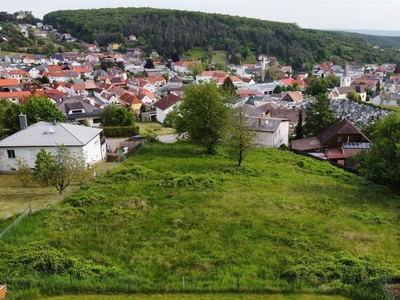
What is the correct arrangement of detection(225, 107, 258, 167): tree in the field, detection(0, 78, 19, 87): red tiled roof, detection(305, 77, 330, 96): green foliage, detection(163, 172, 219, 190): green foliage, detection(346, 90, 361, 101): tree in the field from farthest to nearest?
detection(305, 77, 330, 96): green foliage → detection(346, 90, 361, 101): tree in the field → detection(0, 78, 19, 87): red tiled roof → detection(225, 107, 258, 167): tree in the field → detection(163, 172, 219, 190): green foliage

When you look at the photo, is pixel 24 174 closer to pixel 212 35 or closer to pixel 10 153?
pixel 10 153

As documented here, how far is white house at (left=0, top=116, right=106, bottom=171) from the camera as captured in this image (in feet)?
85.2

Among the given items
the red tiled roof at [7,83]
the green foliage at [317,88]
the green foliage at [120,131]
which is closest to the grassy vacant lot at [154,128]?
the green foliage at [120,131]

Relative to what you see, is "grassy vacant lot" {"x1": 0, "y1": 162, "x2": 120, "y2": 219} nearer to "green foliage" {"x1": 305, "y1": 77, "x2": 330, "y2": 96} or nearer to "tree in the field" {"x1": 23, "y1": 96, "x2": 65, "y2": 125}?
"tree in the field" {"x1": 23, "y1": 96, "x2": 65, "y2": 125}

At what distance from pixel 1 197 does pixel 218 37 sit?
147m

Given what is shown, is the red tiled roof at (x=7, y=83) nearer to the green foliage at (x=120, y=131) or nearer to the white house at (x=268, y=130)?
the green foliage at (x=120, y=131)

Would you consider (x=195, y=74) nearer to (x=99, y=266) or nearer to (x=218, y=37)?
(x=218, y=37)

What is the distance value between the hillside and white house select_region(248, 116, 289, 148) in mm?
11324

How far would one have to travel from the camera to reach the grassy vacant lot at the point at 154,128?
44.2 metres

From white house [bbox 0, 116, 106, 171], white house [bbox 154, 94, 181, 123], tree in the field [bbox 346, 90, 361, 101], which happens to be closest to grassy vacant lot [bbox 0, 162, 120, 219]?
white house [bbox 0, 116, 106, 171]

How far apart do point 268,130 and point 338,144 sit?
633cm

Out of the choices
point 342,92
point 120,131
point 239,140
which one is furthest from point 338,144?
point 342,92

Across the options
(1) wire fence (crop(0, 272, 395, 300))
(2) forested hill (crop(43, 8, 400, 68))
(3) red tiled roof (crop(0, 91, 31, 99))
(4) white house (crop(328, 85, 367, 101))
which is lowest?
(4) white house (crop(328, 85, 367, 101))

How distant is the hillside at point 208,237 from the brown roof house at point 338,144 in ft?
28.0
